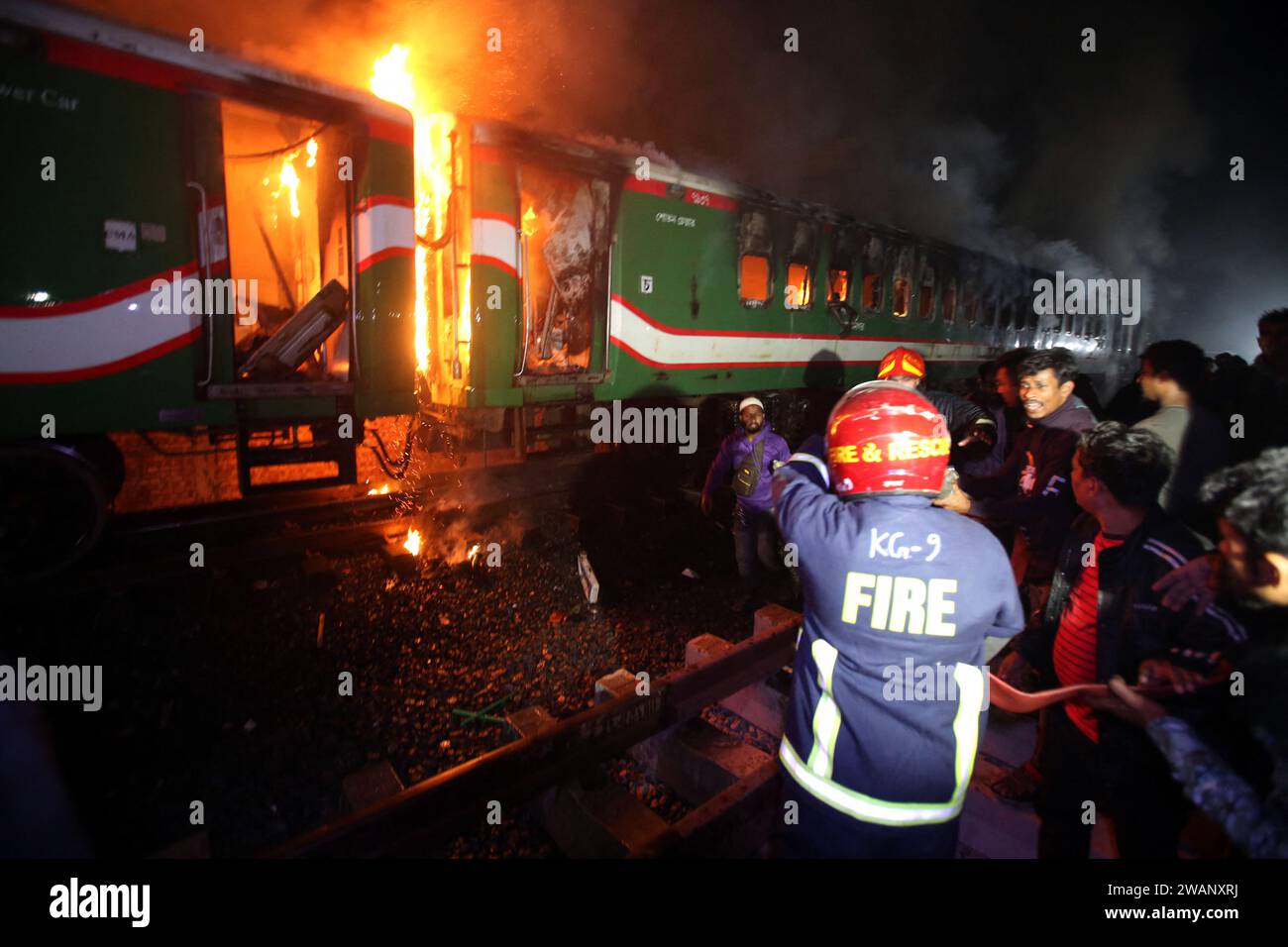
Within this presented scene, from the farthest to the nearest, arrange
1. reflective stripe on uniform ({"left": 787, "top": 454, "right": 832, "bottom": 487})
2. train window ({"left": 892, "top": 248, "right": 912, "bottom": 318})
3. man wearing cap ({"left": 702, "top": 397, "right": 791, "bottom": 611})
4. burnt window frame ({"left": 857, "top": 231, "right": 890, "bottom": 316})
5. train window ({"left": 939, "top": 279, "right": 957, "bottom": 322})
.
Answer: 1. train window ({"left": 939, "top": 279, "right": 957, "bottom": 322})
2. train window ({"left": 892, "top": 248, "right": 912, "bottom": 318})
3. burnt window frame ({"left": 857, "top": 231, "right": 890, "bottom": 316})
4. man wearing cap ({"left": 702, "top": 397, "right": 791, "bottom": 611})
5. reflective stripe on uniform ({"left": 787, "top": 454, "right": 832, "bottom": 487})

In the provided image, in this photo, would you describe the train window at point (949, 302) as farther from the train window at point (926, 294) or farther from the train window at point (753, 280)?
the train window at point (753, 280)

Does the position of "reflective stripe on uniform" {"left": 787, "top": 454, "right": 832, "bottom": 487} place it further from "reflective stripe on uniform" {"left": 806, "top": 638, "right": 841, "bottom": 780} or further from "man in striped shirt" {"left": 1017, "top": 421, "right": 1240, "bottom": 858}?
"man in striped shirt" {"left": 1017, "top": 421, "right": 1240, "bottom": 858}

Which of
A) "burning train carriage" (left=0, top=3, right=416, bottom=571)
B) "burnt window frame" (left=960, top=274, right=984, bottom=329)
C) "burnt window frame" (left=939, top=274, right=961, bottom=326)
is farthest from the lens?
"burnt window frame" (left=960, top=274, right=984, bottom=329)

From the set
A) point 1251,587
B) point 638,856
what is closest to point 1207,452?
point 1251,587

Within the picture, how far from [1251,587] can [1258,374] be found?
A: 3833mm

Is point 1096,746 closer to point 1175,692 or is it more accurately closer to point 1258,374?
point 1175,692

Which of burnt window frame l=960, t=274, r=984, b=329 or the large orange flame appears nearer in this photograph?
the large orange flame

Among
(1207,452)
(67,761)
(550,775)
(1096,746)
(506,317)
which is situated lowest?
(67,761)

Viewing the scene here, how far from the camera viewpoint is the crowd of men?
1.62 metres

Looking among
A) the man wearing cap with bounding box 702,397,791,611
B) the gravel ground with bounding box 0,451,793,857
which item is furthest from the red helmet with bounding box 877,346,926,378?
the gravel ground with bounding box 0,451,793,857

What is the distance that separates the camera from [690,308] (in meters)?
7.37

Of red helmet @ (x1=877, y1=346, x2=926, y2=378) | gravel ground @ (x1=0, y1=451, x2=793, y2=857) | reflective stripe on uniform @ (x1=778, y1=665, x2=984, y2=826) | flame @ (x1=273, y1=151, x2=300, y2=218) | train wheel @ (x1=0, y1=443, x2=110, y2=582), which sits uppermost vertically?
flame @ (x1=273, y1=151, x2=300, y2=218)

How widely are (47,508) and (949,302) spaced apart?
13.8m

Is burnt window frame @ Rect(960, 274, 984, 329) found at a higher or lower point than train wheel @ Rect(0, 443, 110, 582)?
higher
